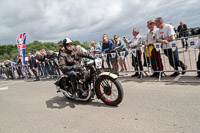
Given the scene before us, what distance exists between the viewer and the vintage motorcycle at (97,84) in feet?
11.2

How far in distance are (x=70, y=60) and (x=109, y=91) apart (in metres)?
1.36

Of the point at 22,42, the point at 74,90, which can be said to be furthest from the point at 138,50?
the point at 22,42

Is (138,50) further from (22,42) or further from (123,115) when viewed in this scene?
(22,42)

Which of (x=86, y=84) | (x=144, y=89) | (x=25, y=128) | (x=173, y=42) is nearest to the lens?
(x=25, y=128)

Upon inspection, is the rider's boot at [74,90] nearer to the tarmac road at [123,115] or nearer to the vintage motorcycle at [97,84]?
the vintage motorcycle at [97,84]

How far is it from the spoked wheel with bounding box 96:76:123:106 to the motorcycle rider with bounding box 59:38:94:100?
0.68 m

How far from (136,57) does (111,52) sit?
1270 mm

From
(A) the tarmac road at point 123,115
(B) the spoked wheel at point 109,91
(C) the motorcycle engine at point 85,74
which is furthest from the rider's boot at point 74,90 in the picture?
(B) the spoked wheel at point 109,91

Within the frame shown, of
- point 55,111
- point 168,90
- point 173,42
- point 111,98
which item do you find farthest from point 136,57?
point 55,111

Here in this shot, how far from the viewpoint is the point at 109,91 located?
11.8ft

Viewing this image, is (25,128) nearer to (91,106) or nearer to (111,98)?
(91,106)

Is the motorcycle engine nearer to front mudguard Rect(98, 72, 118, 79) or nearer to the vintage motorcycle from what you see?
the vintage motorcycle

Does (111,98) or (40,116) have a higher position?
(111,98)

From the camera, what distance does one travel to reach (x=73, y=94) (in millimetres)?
4094
